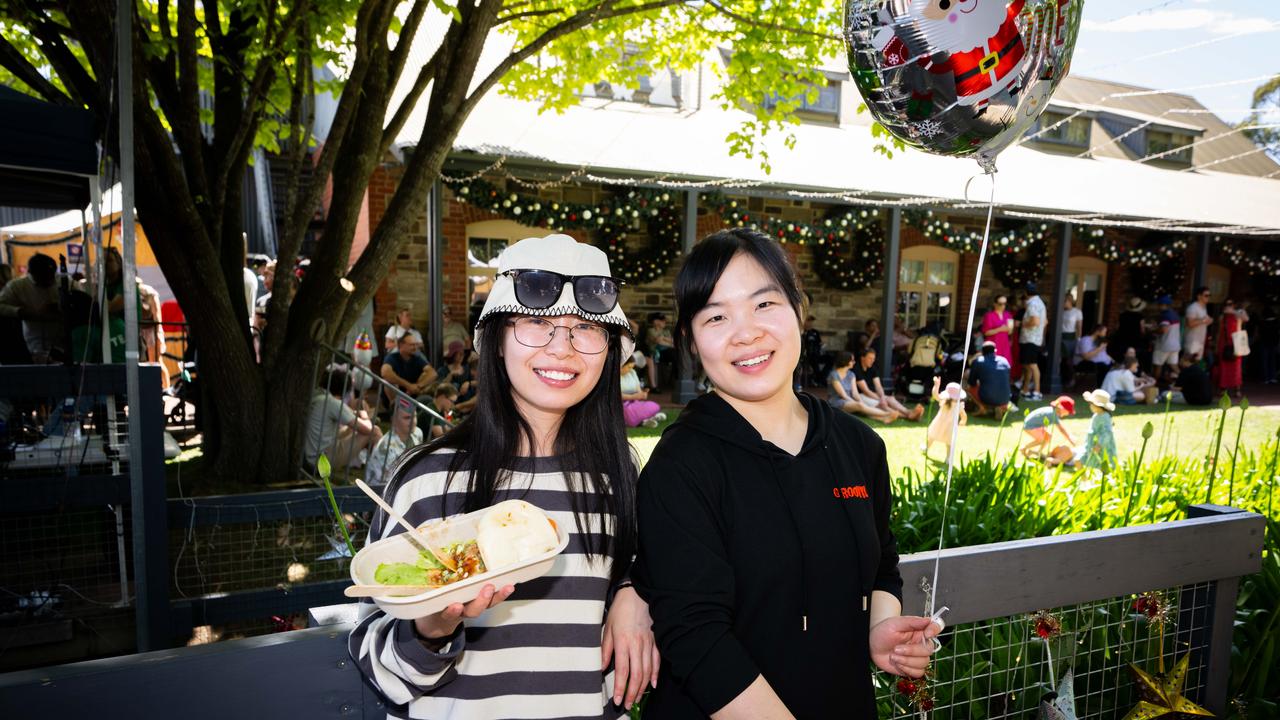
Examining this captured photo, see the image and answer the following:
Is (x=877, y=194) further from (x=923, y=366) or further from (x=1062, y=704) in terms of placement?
(x=1062, y=704)

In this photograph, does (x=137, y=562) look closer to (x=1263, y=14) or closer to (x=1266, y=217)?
(x=1263, y=14)

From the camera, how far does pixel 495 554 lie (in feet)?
3.65

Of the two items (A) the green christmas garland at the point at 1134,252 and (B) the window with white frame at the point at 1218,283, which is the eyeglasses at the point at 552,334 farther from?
(B) the window with white frame at the point at 1218,283

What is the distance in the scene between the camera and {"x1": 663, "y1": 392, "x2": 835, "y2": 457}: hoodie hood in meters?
1.40

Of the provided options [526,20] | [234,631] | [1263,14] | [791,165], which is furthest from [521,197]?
[1263,14]

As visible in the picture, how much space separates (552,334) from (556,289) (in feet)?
0.29

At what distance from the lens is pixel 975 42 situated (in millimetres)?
1637

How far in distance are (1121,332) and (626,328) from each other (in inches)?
644

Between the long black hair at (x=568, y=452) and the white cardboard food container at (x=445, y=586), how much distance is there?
134 millimetres

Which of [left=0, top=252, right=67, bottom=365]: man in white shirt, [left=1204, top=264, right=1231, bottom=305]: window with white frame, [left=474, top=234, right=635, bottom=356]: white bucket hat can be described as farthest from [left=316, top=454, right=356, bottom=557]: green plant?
[left=1204, top=264, right=1231, bottom=305]: window with white frame

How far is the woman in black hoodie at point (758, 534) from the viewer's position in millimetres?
1253

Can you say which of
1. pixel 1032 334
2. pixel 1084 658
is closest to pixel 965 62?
pixel 1084 658

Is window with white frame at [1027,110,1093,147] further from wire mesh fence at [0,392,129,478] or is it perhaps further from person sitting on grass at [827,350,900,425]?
wire mesh fence at [0,392,129,478]

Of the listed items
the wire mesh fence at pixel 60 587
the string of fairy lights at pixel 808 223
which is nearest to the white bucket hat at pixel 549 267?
the wire mesh fence at pixel 60 587
